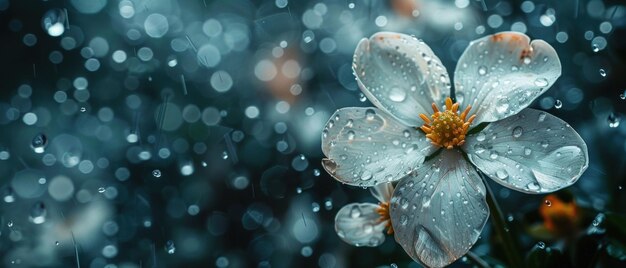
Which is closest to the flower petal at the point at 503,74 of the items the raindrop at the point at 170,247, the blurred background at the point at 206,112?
the blurred background at the point at 206,112

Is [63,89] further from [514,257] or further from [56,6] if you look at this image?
[514,257]

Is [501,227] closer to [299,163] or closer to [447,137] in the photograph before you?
[447,137]

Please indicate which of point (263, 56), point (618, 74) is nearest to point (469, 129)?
point (618, 74)

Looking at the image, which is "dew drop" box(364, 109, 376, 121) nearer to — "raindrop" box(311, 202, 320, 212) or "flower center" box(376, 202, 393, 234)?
"flower center" box(376, 202, 393, 234)

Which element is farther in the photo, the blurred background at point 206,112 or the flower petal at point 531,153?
the blurred background at point 206,112

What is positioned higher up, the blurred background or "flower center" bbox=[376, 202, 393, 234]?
"flower center" bbox=[376, 202, 393, 234]

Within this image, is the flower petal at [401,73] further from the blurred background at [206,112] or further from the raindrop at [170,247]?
the raindrop at [170,247]

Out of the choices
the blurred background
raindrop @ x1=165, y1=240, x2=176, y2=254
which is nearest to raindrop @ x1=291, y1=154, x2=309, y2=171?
the blurred background
